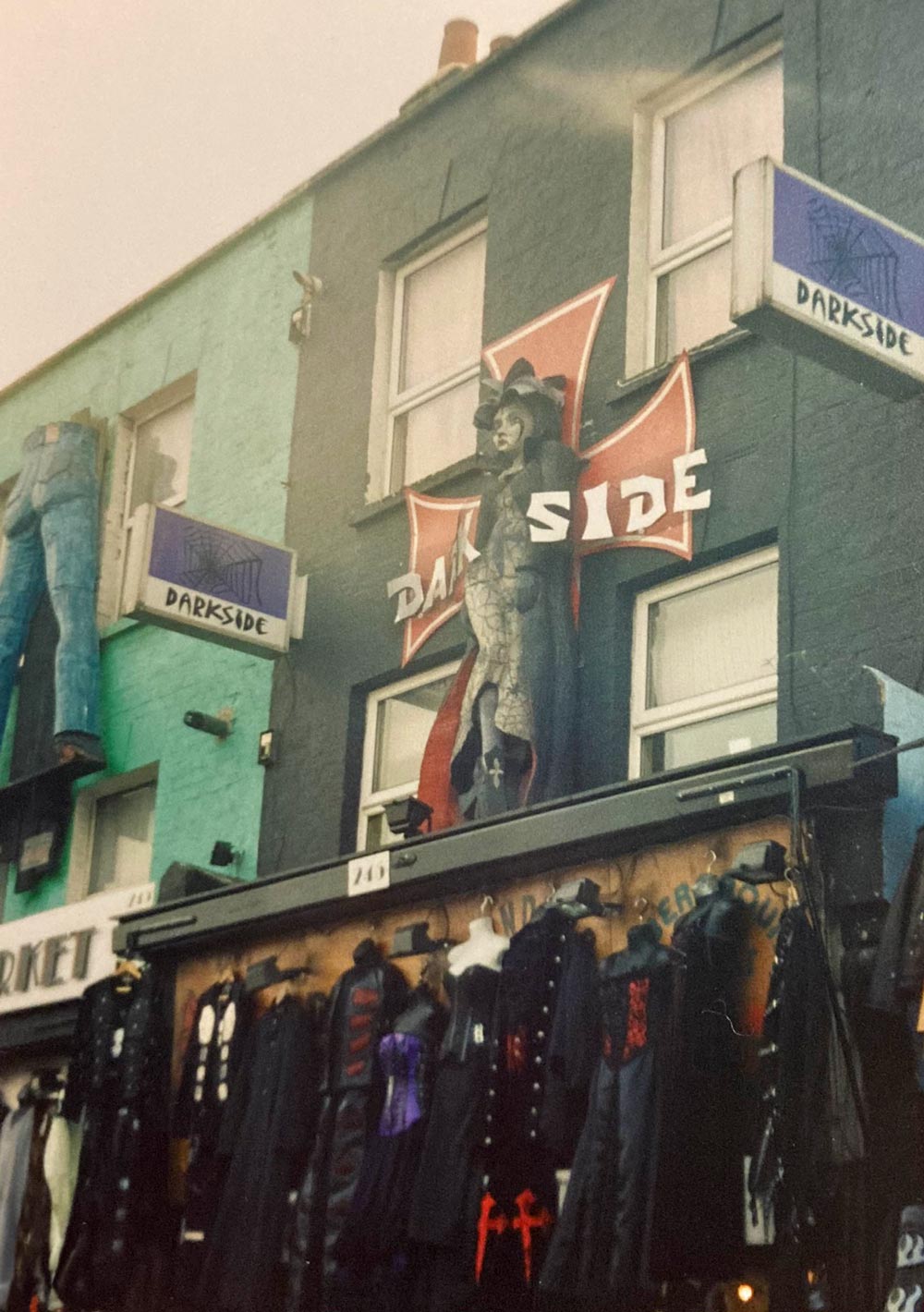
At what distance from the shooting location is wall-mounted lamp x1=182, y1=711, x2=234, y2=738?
42.7 feet

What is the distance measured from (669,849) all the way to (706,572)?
224cm

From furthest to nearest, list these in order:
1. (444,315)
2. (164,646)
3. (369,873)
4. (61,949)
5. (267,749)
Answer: (164,646) → (61,949) → (444,315) → (267,749) → (369,873)

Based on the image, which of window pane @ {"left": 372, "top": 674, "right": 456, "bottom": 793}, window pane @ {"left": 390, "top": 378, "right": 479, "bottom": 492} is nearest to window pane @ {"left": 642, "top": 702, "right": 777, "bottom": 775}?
window pane @ {"left": 372, "top": 674, "right": 456, "bottom": 793}

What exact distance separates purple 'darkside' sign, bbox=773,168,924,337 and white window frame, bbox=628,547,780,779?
171cm

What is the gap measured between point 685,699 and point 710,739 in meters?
0.28

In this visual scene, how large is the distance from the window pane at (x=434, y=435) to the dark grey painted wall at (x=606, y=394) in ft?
0.88

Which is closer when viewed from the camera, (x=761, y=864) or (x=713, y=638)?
(x=761, y=864)

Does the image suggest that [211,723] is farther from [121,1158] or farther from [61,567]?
[121,1158]

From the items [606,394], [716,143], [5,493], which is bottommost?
[606,394]

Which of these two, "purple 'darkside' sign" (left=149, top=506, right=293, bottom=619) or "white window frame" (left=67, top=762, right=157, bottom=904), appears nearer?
"purple 'darkside' sign" (left=149, top=506, right=293, bottom=619)

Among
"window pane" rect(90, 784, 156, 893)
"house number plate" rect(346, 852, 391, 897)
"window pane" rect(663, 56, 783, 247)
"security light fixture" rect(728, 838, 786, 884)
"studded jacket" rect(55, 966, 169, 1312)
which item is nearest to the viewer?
"security light fixture" rect(728, 838, 786, 884)

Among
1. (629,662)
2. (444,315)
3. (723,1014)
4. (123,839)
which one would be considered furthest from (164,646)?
(723,1014)

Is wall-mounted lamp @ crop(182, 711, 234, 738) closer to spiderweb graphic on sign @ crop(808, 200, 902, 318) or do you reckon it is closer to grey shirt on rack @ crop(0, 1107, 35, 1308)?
grey shirt on rack @ crop(0, 1107, 35, 1308)

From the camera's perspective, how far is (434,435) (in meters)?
12.7
